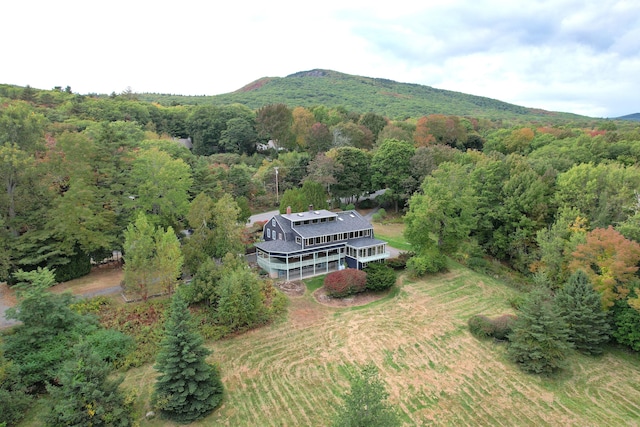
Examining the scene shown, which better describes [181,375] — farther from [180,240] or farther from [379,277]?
[180,240]

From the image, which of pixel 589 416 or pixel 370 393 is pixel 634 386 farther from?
pixel 370 393

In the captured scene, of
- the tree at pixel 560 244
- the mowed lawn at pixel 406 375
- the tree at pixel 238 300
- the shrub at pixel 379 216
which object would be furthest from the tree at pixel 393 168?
the tree at pixel 238 300

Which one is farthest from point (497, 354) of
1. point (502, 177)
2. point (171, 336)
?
point (502, 177)

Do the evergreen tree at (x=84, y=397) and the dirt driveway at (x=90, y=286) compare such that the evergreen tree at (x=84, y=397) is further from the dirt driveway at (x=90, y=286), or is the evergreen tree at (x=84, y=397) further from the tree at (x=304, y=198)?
the tree at (x=304, y=198)

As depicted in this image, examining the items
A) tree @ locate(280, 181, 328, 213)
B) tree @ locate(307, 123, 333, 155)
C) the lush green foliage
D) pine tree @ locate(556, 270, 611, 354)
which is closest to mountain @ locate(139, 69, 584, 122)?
tree @ locate(307, 123, 333, 155)

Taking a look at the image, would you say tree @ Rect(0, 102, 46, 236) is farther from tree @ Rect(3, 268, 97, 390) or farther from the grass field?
the grass field

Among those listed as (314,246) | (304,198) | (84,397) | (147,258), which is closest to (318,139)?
(304,198)
